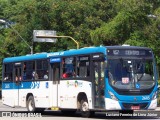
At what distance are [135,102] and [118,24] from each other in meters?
18.1

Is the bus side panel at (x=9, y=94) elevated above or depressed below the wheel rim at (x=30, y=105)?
above

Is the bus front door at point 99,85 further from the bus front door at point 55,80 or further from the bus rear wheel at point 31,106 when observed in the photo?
the bus rear wheel at point 31,106

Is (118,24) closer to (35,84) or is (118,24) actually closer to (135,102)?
(35,84)

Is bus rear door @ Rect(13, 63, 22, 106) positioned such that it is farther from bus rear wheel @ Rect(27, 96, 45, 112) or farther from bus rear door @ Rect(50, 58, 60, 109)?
bus rear door @ Rect(50, 58, 60, 109)

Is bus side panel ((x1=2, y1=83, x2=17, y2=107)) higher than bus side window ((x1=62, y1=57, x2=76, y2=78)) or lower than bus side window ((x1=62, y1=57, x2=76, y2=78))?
lower

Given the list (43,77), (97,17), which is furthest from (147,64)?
(97,17)

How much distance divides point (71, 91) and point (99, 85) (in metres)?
2.35

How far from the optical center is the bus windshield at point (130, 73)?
2008 cm

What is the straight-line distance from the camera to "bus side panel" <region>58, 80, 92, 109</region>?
2125 centimetres

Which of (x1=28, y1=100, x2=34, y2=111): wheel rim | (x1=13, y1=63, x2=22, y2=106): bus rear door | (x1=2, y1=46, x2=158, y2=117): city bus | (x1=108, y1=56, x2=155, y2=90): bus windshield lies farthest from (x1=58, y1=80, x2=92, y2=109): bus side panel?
(x1=13, y1=63, x2=22, y2=106): bus rear door

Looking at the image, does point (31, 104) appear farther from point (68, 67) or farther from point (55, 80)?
point (68, 67)

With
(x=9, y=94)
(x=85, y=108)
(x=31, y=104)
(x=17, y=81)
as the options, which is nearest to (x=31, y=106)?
(x=31, y=104)

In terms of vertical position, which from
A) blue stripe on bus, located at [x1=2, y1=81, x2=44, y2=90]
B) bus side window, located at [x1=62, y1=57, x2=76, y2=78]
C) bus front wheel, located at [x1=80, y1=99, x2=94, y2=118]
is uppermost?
bus side window, located at [x1=62, y1=57, x2=76, y2=78]

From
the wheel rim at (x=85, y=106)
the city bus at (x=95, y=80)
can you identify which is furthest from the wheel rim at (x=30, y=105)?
the wheel rim at (x=85, y=106)
